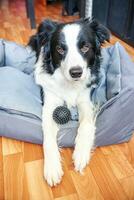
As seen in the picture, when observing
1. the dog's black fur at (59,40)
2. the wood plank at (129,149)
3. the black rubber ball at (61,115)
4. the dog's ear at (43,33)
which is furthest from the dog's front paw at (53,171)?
the dog's ear at (43,33)

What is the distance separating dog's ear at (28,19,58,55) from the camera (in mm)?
1384

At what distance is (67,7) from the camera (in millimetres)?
3473

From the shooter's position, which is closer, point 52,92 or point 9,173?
point 9,173

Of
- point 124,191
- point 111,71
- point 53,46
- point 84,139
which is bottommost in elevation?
point 124,191

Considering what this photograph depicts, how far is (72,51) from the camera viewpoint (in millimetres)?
1243

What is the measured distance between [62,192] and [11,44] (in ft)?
3.96

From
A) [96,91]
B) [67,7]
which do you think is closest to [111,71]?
[96,91]

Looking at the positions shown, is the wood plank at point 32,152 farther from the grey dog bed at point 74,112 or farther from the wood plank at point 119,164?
the wood plank at point 119,164

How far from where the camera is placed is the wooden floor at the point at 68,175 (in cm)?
114

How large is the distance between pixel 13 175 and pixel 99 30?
884 millimetres

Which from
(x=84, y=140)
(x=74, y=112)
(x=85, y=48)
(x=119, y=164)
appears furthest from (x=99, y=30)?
(x=119, y=164)

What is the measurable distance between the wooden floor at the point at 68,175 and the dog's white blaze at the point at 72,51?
1.48ft

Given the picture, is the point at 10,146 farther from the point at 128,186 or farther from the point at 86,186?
the point at 128,186

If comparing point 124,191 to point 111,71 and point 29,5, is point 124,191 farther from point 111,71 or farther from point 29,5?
point 29,5
